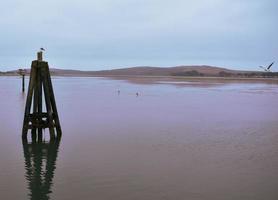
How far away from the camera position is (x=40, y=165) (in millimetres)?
12477

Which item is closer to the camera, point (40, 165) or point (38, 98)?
point (40, 165)

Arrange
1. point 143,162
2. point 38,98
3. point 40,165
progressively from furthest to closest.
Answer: point 38,98, point 143,162, point 40,165

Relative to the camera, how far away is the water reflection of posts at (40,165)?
400 inches

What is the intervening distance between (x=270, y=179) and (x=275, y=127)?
32.8 ft

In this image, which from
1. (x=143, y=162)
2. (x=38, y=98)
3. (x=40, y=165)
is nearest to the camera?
(x=40, y=165)

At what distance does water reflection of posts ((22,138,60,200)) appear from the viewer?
10170 mm

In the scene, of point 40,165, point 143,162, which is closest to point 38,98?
point 40,165

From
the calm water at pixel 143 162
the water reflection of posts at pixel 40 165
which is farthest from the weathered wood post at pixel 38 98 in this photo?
the calm water at pixel 143 162

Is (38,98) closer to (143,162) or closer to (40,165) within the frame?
(40,165)

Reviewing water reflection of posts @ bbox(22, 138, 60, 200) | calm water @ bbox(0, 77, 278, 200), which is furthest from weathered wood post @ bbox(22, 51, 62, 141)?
calm water @ bbox(0, 77, 278, 200)

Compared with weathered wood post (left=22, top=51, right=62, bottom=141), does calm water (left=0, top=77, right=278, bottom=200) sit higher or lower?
lower

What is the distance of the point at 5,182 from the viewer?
10.6 metres

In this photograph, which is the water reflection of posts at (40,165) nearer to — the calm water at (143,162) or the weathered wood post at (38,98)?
the calm water at (143,162)

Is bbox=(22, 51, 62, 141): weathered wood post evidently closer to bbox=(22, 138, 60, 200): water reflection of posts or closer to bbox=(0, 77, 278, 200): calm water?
bbox=(22, 138, 60, 200): water reflection of posts
